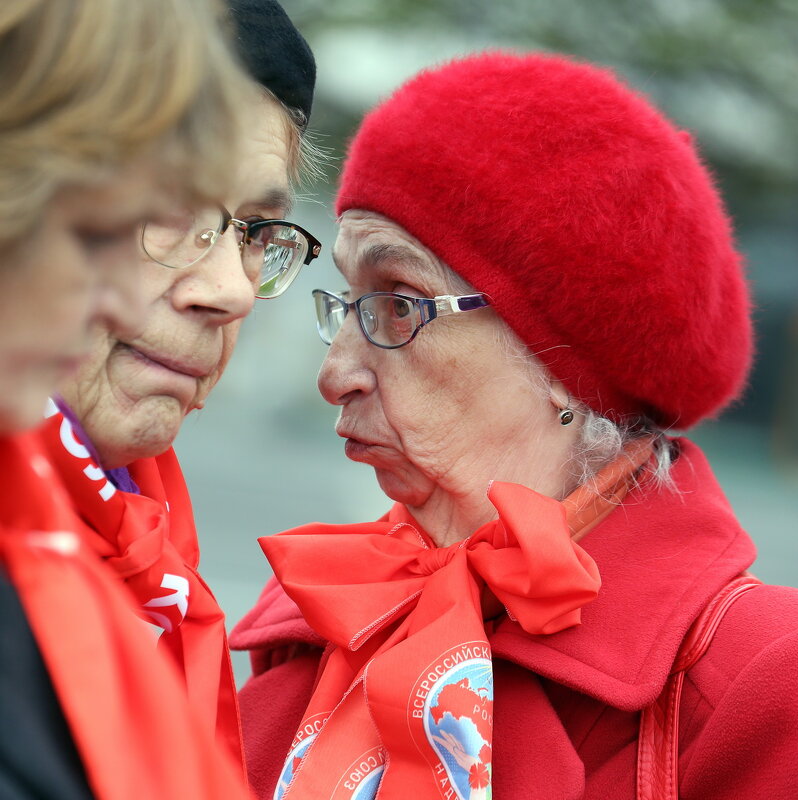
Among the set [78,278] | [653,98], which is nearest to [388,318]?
[78,278]

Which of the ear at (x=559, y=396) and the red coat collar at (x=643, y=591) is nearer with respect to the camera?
the red coat collar at (x=643, y=591)

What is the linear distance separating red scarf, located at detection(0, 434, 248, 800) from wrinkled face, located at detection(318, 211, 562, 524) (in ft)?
3.81

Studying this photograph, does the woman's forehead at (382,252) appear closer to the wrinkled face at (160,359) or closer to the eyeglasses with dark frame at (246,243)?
the eyeglasses with dark frame at (246,243)

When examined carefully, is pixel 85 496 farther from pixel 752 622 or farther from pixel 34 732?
pixel 752 622

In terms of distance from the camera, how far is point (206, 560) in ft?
28.5

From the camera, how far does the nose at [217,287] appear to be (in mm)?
1915

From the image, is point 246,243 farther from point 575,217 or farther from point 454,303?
point 575,217

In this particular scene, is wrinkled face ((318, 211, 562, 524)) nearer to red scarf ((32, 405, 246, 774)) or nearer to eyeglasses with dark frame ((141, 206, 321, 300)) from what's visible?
eyeglasses with dark frame ((141, 206, 321, 300))

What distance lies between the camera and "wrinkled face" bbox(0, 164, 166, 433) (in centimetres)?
95

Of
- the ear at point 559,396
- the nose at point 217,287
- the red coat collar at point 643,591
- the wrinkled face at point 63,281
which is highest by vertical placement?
the wrinkled face at point 63,281

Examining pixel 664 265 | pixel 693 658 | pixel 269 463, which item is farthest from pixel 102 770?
pixel 269 463

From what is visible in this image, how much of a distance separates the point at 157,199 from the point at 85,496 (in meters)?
0.88

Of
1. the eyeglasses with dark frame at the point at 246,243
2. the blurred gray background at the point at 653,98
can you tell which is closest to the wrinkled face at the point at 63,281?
the eyeglasses with dark frame at the point at 246,243

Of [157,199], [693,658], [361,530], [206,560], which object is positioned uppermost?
[157,199]
